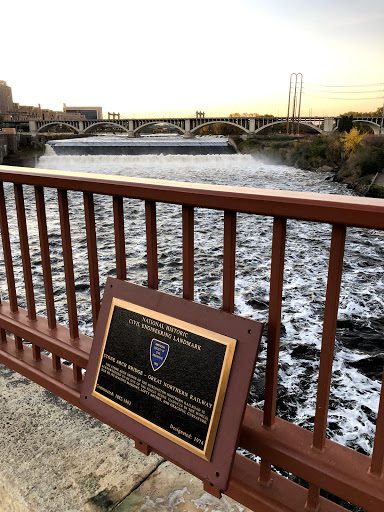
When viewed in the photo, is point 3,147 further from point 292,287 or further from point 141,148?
point 292,287

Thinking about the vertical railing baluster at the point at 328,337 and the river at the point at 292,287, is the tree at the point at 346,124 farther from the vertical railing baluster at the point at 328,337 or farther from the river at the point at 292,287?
the vertical railing baluster at the point at 328,337

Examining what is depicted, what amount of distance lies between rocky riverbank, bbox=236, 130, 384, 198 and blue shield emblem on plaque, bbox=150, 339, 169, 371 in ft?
79.3

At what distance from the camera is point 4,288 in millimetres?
10273

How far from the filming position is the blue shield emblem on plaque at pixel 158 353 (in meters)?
1.93

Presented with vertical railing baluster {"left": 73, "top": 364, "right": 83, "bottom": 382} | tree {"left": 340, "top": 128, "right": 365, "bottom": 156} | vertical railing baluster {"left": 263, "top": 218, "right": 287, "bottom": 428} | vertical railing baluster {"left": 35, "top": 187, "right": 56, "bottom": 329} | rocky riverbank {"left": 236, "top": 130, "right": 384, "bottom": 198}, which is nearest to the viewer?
vertical railing baluster {"left": 263, "top": 218, "right": 287, "bottom": 428}

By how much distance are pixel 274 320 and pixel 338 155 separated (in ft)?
126

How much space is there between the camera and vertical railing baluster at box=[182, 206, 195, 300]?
1.81m

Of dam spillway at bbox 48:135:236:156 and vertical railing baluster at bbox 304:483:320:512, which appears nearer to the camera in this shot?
vertical railing baluster at bbox 304:483:320:512

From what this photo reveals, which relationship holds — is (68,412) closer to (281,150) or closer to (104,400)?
(104,400)

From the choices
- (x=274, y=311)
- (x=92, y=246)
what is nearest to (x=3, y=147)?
(x=92, y=246)

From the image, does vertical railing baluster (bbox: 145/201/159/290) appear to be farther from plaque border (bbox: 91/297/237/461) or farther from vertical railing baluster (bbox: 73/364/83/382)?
vertical railing baluster (bbox: 73/364/83/382)

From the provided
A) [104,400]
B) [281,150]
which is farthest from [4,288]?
[281,150]

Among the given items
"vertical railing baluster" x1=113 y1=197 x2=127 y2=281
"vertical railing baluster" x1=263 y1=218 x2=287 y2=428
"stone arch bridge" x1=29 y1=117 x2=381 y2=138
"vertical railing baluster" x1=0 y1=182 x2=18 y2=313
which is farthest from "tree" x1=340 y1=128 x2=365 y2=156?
"vertical railing baluster" x1=263 y1=218 x2=287 y2=428

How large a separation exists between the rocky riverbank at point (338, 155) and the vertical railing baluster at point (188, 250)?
24.1 metres
